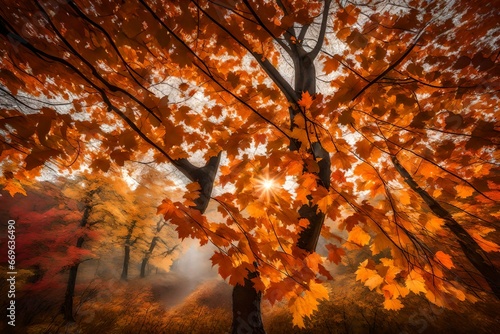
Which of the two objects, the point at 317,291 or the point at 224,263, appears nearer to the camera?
the point at 224,263

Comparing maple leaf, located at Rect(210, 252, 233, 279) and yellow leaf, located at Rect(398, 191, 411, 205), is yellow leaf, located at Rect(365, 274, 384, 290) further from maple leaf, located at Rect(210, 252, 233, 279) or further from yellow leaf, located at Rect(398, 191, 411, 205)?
maple leaf, located at Rect(210, 252, 233, 279)

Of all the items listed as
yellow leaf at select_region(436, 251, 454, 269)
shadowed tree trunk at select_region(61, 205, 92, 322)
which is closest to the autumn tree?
yellow leaf at select_region(436, 251, 454, 269)

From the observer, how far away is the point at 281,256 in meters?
2.12

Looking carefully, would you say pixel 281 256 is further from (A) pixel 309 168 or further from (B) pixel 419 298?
(B) pixel 419 298

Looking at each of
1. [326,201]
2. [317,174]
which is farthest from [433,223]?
[317,174]

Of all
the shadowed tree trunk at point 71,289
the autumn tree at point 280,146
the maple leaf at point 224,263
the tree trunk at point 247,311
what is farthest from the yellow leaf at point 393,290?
the shadowed tree trunk at point 71,289

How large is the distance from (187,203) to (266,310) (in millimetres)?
11436

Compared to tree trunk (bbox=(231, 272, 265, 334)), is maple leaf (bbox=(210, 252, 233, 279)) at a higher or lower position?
higher

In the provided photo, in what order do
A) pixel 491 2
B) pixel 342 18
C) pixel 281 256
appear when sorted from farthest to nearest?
pixel 491 2
pixel 342 18
pixel 281 256

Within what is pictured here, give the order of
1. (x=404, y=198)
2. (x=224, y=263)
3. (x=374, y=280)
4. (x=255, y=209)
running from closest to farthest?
(x=224, y=263) → (x=374, y=280) → (x=255, y=209) → (x=404, y=198)

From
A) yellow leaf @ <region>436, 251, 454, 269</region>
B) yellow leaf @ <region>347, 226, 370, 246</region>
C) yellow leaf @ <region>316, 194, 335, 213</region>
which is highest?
yellow leaf @ <region>316, 194, 335, 213</region>

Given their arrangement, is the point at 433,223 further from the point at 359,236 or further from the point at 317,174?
the point at 317,174

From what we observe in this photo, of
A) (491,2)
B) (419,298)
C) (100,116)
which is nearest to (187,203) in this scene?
(100,116)

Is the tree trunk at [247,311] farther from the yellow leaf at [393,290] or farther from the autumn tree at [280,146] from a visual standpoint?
the yellow leaf at [393,290]
